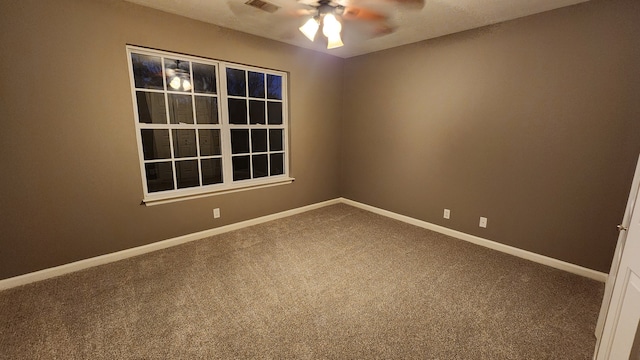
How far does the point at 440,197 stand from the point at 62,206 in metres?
4.01

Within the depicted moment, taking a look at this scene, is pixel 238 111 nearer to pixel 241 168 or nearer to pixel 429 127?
pixel 241 168

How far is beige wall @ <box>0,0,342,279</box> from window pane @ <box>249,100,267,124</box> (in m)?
0.60

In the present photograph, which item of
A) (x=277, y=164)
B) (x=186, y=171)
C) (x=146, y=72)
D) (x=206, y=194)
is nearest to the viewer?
(x=146, y=72)

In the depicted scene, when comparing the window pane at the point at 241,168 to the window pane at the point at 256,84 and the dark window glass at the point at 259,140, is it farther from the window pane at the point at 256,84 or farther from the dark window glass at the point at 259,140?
the window pane at the point at 256,84

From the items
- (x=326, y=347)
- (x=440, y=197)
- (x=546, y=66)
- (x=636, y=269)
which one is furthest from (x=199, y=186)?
(x=546, y=66)

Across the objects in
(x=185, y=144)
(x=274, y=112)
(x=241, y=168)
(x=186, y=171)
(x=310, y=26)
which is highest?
(x=310, y=26)

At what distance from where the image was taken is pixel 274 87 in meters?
3.74

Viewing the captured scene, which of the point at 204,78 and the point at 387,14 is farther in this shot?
the point at 204,78

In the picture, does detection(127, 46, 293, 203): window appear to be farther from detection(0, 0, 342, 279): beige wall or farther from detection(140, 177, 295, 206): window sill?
detection(0, 0, 342, 279): beige wall

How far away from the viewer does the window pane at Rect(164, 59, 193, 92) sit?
2855 mm

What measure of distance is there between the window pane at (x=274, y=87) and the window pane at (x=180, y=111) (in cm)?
105

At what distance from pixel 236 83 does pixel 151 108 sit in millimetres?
1026

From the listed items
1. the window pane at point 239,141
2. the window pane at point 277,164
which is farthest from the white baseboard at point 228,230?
the window pane at point 239,141

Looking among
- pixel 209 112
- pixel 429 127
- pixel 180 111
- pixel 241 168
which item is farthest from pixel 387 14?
pixel 241 168
